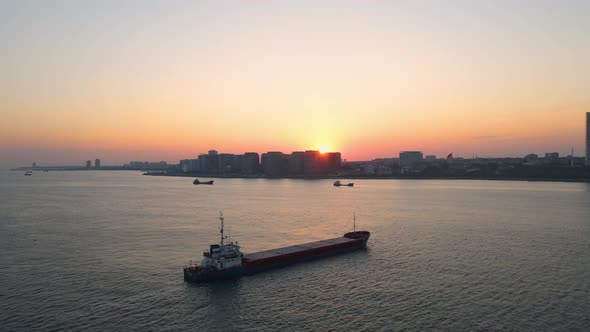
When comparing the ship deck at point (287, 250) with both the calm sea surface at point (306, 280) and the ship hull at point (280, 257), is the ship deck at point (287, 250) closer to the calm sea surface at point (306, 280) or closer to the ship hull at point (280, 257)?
the ship hull at point (280, 257)

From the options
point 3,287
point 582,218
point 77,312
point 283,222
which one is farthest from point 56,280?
point 582,218

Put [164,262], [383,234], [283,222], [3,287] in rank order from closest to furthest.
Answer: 1. [3,287]
2. [164,262]
3. [383,234]
4. [283,222]

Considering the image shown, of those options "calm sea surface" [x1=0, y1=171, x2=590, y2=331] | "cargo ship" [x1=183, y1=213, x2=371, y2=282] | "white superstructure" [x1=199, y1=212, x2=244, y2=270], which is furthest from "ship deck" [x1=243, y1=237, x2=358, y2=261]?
"calm sea surface" [x1=0, y1=171, x2=590, y2=331]

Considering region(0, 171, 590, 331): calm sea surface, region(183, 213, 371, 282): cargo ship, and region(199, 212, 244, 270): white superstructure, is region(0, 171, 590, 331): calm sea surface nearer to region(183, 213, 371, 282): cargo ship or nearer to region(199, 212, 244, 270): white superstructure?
region(183, 213, 371, 282): cargo ship

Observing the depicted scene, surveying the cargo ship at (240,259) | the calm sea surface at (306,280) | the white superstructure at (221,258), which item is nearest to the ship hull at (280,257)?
the cargo ship at (240,259)

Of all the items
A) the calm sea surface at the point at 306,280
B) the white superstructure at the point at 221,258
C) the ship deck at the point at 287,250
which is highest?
the white superstructure at the point at 221,258

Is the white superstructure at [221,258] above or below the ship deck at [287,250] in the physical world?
above

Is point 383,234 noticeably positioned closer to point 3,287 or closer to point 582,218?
point 582,218
